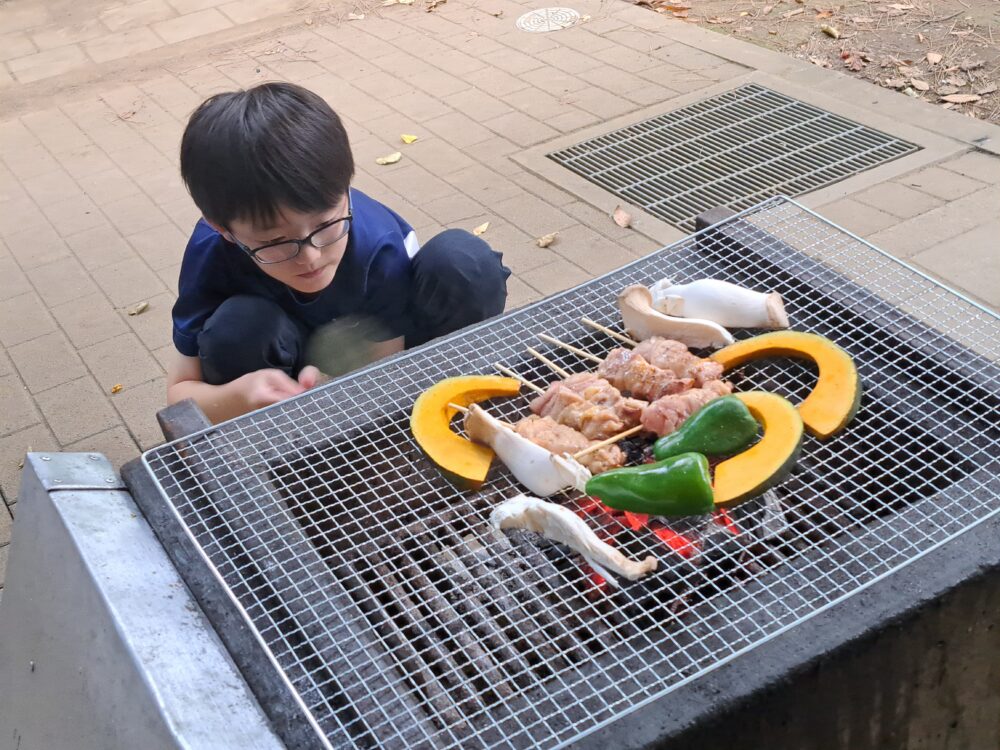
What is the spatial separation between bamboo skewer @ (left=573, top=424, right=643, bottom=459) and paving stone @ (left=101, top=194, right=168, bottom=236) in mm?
3682

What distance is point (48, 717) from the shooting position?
76.3 inches

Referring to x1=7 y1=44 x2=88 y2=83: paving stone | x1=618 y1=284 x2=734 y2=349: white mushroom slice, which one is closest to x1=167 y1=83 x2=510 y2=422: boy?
x1=618 y1=284 x2=734 y2=349: white mushroom slice

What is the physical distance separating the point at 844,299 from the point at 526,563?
1029 millimetres

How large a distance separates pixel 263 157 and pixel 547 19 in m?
4.92

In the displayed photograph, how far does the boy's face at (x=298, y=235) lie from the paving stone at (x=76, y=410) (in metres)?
1.57

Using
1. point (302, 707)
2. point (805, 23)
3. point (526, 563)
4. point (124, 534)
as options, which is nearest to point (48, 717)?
point (124, 534)

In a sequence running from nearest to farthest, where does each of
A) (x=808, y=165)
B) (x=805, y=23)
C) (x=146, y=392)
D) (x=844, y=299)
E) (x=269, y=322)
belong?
(x=844, y=299)
(x=269, y=322)
(x=146, y=392)
(x=808, y=165)
(x=805, y=23)

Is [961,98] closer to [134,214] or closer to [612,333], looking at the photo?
[612,333]

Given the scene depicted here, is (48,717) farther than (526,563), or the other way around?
(48,717)

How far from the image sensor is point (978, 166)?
14.9 ft

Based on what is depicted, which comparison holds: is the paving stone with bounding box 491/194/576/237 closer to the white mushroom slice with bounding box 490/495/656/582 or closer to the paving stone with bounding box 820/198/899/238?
the paving stone with bounding box 820/198/899/238

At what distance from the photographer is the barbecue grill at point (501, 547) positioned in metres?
1.56

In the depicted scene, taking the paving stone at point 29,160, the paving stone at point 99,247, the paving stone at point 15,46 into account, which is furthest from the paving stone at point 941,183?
the paving stone at point 15,46

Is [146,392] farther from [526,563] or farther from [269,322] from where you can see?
[526,563]
